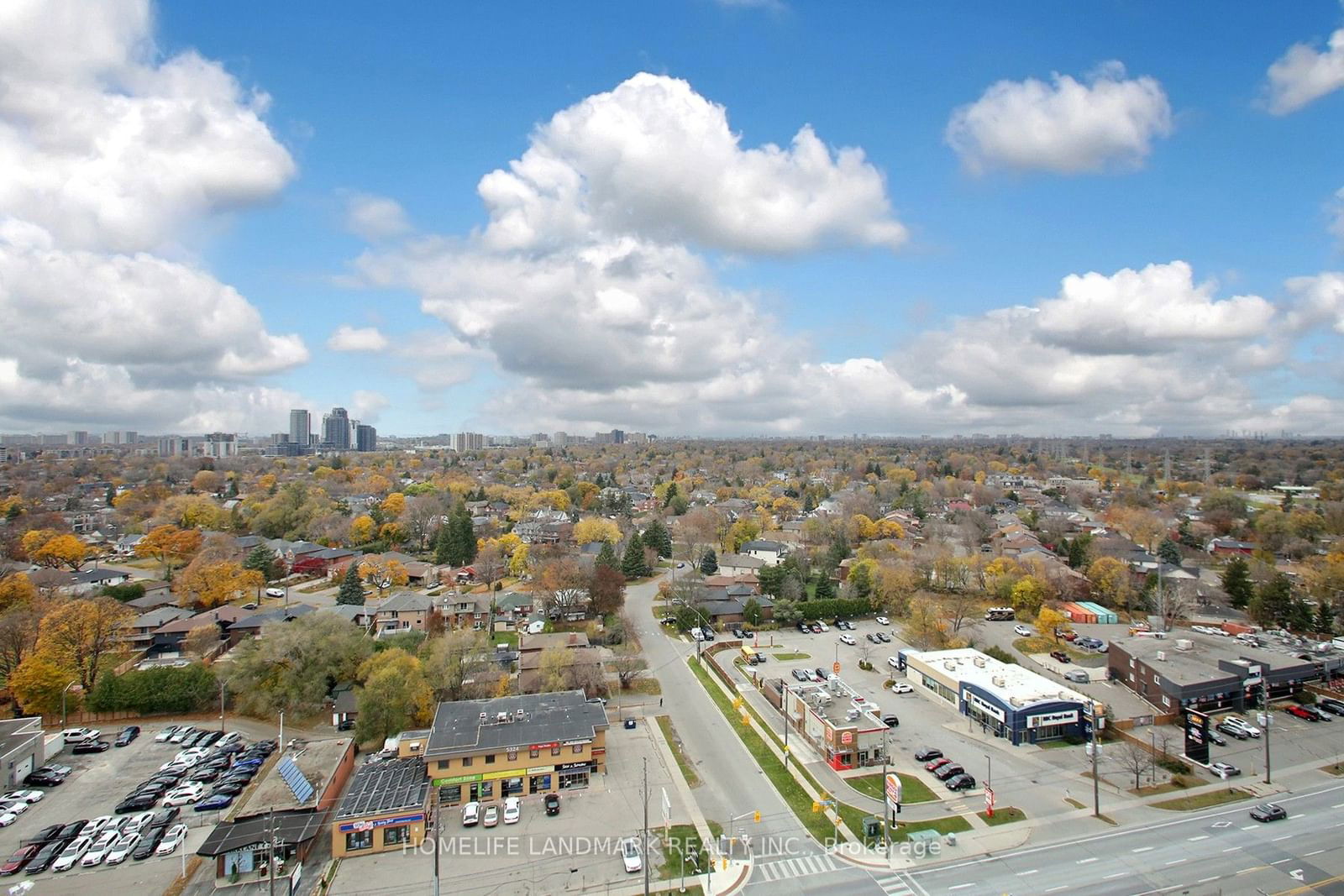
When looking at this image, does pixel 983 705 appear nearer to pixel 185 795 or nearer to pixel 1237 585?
pixel 1237 585

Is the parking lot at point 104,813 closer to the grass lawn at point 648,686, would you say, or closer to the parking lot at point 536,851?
the parking lot at point 536,851

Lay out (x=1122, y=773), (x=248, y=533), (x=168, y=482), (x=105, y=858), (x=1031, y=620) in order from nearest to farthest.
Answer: (x=105, y=858) → (x=1122, y=773) → (x=1031, y=620) → (x=248, y=533) → (x=168, y=482)

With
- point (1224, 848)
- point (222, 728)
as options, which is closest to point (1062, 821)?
point (1224, 848)

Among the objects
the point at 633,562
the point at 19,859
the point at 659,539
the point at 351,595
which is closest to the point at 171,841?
the point at 19,859

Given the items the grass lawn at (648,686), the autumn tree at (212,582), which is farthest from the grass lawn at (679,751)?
the autumn tree at (212,582)

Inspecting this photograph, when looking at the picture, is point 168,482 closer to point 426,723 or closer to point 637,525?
point 637,525

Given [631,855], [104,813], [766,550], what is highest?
[766,550]
